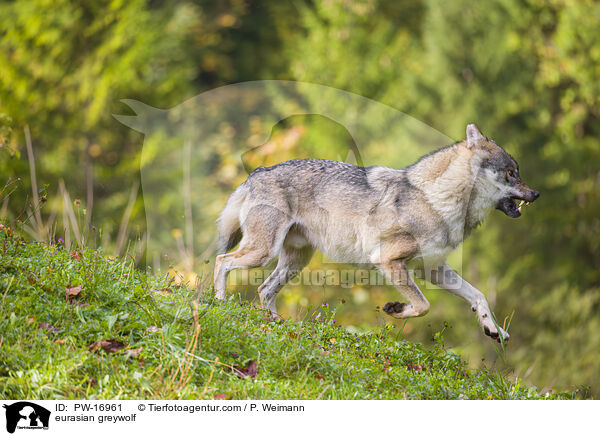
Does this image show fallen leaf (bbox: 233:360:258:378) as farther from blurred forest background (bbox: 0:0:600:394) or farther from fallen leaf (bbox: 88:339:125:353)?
blurred forest background (bbox: 0:0:600:394)

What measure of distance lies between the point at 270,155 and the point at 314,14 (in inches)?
132

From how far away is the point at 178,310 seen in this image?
162 inches

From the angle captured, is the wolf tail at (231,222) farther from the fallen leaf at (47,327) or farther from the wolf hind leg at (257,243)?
the fallen leaf at (47,327)

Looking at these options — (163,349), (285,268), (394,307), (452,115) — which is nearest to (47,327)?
(163,349)

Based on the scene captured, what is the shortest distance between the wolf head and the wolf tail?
7.25ft

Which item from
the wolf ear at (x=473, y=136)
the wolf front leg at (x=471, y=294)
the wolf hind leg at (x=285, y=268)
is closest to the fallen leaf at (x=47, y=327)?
the wolf hind leg at (x=285, y=268)

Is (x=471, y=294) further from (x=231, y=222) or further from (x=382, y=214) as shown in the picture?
(x=231, y=222)

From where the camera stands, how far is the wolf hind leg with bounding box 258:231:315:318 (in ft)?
19.8

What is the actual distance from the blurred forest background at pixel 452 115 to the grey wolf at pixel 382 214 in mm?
4389

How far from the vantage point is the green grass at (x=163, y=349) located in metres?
3.60

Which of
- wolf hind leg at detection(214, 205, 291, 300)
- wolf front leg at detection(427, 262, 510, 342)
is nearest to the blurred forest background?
wolf hind leg at detection(214, 205, 291, 300)

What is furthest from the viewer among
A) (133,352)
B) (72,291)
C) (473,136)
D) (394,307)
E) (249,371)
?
(473,136)
